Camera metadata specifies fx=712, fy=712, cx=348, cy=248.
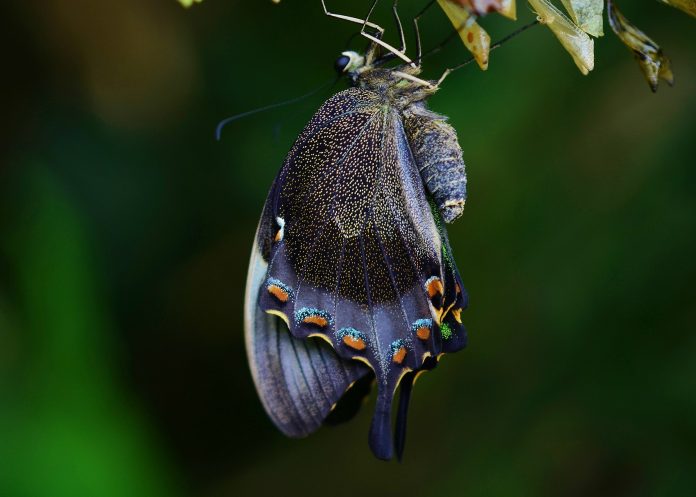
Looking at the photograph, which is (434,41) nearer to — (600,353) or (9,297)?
(600,353)

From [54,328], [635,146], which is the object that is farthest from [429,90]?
[54,328]

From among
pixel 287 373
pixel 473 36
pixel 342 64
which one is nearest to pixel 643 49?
pixel 473 36

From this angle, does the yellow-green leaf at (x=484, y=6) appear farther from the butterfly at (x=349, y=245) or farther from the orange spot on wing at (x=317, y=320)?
the orange spot on wing at (x=317, y=320)

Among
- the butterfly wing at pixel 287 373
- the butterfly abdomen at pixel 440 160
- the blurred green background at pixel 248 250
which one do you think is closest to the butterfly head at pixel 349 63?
the butterfly abdomen at pixel 440 160

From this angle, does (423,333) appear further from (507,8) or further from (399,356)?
(507,8)

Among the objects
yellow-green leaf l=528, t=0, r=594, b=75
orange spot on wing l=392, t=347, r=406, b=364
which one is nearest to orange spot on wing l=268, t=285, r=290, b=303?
orange spot on wing l=392, t=347, r=406, b=364
